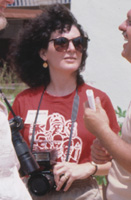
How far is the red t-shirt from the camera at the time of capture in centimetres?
220

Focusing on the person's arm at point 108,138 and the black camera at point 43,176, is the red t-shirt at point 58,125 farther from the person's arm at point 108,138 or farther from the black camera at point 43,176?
the person's arm at point 108,138

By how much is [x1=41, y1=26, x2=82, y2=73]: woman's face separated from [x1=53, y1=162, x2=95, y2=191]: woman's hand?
0.68 m

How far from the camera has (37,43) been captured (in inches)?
104

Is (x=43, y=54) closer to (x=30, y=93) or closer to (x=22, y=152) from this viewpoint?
(x=30, y=93)

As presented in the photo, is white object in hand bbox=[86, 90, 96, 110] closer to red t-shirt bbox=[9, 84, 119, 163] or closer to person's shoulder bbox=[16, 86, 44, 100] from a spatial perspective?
red t-shirt bbox=[9, 84, 119, 163]

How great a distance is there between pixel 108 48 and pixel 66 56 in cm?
227

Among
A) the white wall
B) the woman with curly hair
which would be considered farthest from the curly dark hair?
the white wall

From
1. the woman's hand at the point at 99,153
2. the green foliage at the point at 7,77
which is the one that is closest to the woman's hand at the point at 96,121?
the woman's hand at the point at 99,153

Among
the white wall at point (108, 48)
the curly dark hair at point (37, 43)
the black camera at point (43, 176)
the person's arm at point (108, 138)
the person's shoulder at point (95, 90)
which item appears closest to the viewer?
the person's arm at point (108, 138)

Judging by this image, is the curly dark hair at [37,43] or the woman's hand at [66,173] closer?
the woman's hand at [66,173]

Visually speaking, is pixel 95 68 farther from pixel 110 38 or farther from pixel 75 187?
pixel 75 187

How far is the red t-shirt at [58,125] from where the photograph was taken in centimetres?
220

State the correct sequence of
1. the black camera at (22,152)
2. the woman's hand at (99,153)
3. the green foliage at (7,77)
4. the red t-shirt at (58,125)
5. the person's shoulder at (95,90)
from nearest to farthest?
the black camera at (22,152) → the woman's hand at (99,153) → the red t-shirt at (58,125) → the person's shoulder at (95,90) → the green foliage at (7,77)

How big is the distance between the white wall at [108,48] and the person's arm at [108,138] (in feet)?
9.87
